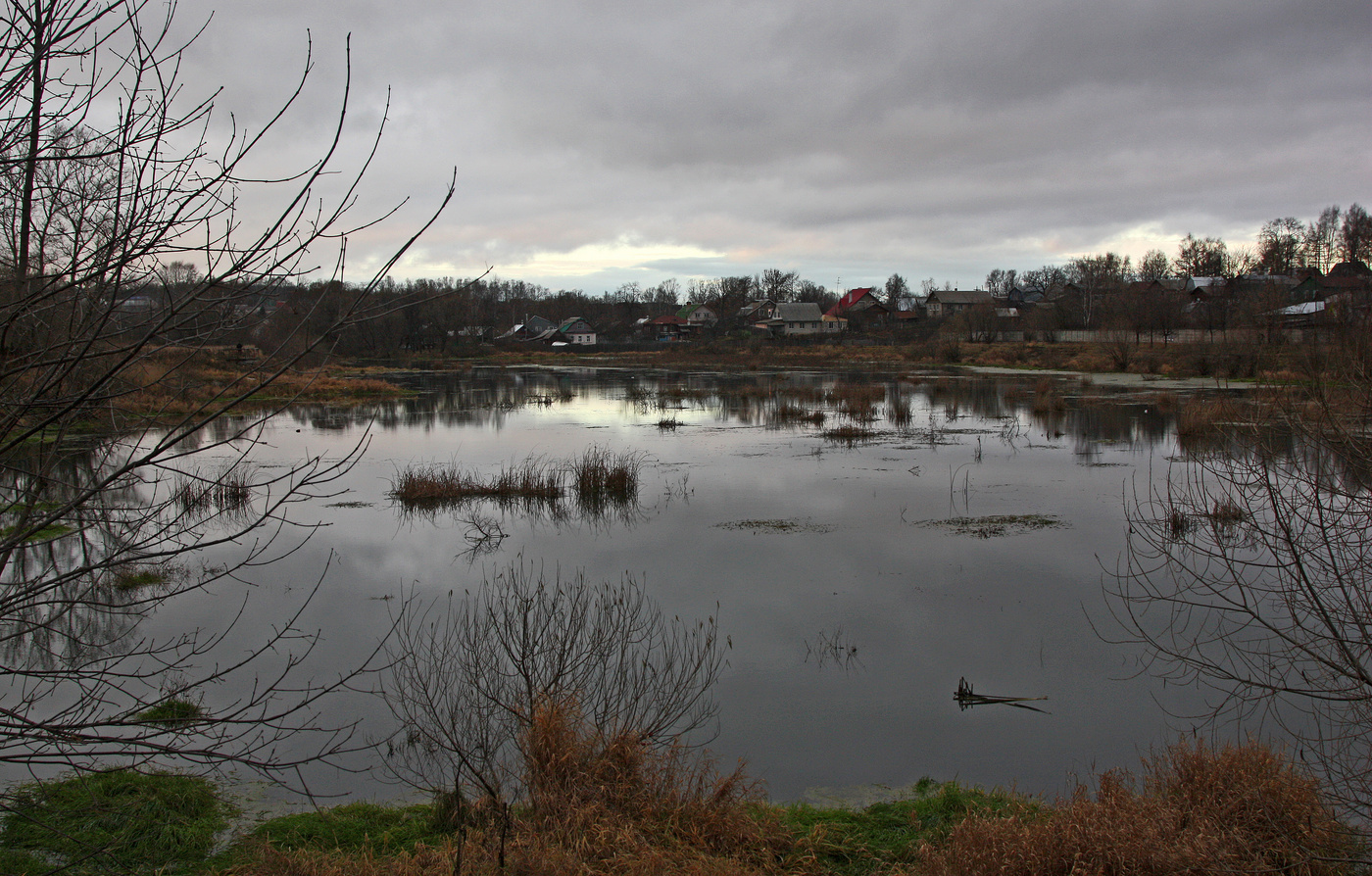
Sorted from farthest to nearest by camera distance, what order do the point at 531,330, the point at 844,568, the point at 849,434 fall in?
the point at 531,330 → the point at 849,434 → the point at 844,568

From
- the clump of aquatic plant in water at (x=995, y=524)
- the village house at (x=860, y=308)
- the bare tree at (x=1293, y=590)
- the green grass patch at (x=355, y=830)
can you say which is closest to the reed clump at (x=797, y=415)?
the clump of aquatic plant in water at (x=995, y=524)

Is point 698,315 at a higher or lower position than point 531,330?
higher

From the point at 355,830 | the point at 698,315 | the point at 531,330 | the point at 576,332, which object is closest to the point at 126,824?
the point at 355,830

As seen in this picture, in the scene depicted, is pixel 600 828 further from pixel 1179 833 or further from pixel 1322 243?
pixel 1322 243

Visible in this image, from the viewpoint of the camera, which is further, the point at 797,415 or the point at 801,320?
the point at 801,320

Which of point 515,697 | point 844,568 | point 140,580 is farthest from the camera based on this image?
point 844,568

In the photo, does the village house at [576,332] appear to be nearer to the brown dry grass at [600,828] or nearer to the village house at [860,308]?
the village house at [860,308]

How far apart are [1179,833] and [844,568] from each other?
727 cm

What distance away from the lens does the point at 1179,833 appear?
4.84 m

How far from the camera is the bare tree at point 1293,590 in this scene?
465 cm

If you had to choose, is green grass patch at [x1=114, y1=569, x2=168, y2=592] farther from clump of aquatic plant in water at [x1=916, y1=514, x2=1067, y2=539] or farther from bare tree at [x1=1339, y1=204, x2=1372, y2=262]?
bare tree at [x1=1339, y1=204, x2=1372, y2=262]

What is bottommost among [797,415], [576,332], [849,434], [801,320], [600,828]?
[600,828]

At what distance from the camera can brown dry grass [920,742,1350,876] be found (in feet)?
15.2

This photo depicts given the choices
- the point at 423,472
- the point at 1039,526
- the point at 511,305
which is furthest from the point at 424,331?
the point at 1039,526
